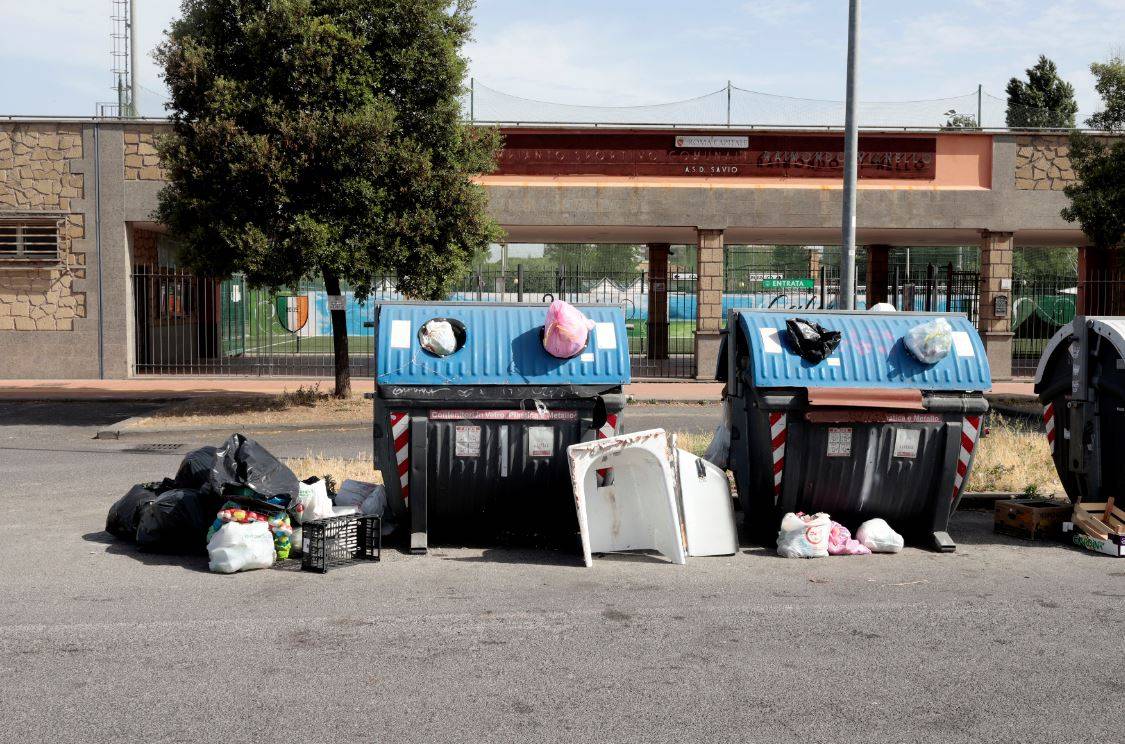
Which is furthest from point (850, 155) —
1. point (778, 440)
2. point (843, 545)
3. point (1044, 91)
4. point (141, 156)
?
point (1044, 91)

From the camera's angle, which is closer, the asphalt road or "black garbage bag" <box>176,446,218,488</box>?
the asphalt road

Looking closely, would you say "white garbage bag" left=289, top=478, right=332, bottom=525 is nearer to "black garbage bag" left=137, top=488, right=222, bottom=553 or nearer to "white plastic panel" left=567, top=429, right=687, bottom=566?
"black garbage bag" left=137, top=488, right=222, bottom=553

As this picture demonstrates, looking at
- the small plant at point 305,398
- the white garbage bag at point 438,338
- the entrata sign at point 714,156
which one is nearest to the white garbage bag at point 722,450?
the white garbage bag at point 438,338

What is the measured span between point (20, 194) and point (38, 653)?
1852 cm

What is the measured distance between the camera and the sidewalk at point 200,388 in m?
19.1

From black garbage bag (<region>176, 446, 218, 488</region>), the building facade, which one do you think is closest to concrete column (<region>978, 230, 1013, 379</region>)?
the building facade

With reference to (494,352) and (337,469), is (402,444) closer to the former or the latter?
(494,352)

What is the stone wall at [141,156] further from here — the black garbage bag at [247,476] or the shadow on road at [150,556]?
the black garbage bag at [247,476]

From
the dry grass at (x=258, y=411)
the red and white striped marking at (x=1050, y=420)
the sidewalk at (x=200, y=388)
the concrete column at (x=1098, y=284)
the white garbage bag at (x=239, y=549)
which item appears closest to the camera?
the white garbage bag at (x=239, y=549)

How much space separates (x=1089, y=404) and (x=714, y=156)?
14.6m

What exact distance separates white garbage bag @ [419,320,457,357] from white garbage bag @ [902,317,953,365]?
11.5 ft

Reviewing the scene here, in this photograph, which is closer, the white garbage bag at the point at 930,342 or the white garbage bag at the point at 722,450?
the white garbage bag at the point at 930,342

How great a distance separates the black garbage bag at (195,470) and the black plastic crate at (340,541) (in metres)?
1.03

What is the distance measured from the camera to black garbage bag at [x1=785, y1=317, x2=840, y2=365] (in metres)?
8.07
